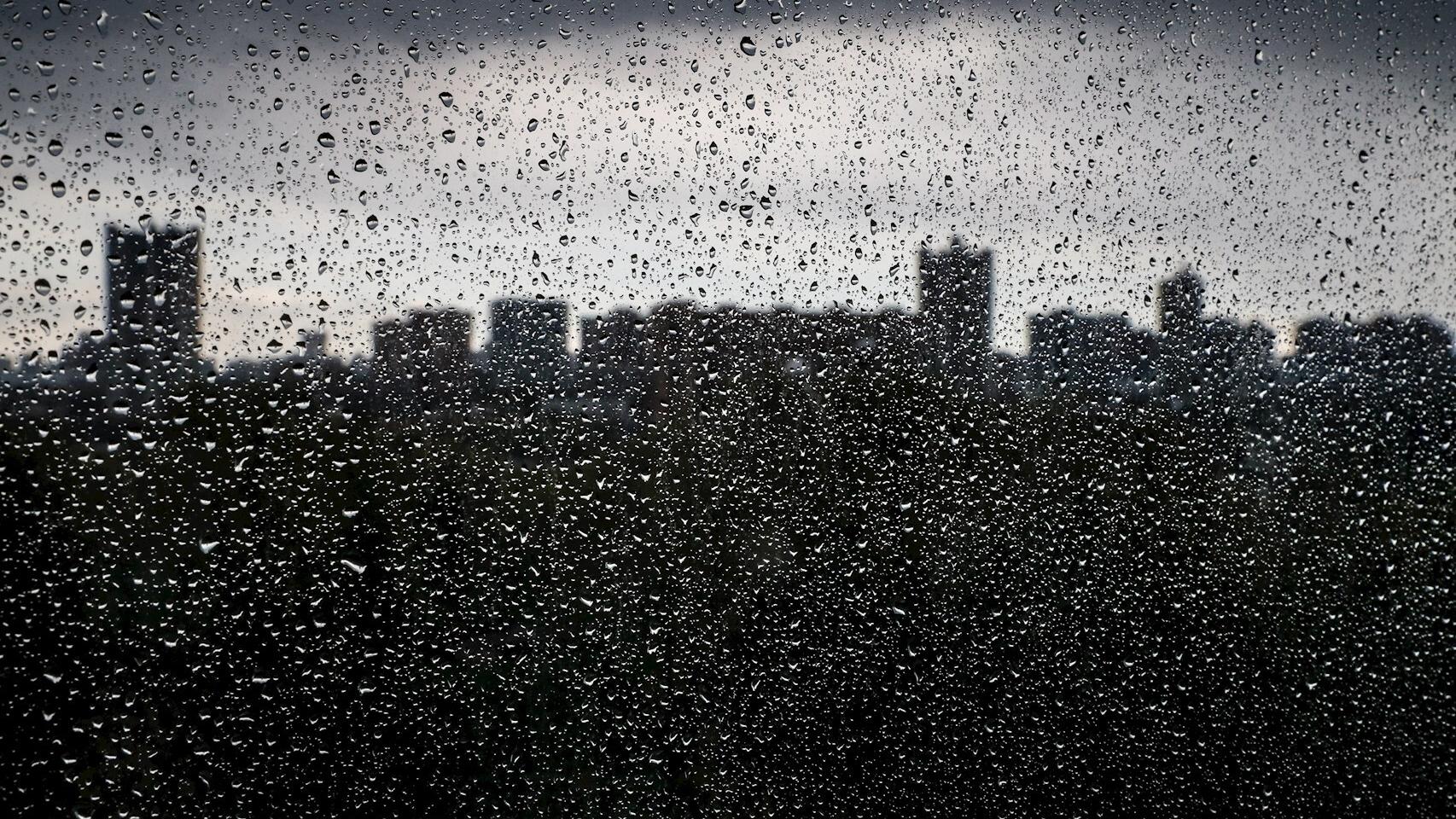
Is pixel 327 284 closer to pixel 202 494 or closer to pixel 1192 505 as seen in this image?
pixel 202 494

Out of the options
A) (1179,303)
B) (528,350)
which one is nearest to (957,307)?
(1179,303)

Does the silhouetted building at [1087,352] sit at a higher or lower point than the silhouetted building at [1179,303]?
lower

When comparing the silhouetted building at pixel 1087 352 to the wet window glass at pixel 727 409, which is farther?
the silhouetted building at pixel 1087 352

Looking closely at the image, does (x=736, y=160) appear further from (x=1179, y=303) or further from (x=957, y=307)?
(x=1179, y=303)

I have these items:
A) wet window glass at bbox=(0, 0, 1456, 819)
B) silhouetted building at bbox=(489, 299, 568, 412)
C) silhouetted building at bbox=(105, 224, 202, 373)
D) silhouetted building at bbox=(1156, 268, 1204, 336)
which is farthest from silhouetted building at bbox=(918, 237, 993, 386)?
silhouetted building at bbox=(105, 224, 202, 373)

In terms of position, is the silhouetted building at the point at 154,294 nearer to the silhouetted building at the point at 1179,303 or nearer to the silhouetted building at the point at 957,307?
the silhouetted building at the point at 957,307

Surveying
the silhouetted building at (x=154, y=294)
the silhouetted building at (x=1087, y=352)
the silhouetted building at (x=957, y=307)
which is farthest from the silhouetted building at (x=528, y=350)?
the silhouetted building at (x=1087, y=352)

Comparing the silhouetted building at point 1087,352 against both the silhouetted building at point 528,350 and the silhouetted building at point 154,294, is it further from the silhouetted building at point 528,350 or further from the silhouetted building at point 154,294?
the silhouetted building at point 154,294

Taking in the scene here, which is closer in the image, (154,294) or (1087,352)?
(154,294)
